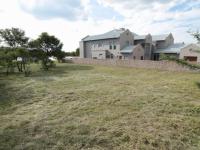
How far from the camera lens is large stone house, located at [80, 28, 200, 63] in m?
25.7

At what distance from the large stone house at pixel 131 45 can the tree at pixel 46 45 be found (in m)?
9.12

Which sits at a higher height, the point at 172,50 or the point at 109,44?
the point at 109,44

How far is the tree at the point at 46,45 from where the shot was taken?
17.9 metres

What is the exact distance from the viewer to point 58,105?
531 centimetres

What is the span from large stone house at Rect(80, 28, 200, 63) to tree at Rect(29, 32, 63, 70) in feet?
29.9

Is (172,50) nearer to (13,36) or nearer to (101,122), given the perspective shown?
(101,122)

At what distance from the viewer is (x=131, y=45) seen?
90.4 ft

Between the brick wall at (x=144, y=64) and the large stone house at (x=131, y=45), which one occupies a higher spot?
the large stone house at (x=131, y=45)

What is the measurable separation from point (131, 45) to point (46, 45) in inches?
567

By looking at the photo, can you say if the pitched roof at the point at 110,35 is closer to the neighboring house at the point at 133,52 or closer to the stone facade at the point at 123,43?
the stone facade at the point at 123,43

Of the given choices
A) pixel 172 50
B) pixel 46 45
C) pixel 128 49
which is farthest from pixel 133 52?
pixel 46 45

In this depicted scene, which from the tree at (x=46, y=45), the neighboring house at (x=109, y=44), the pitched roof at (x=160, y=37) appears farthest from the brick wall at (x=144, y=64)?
the pitched roof at (x=160, y=37)

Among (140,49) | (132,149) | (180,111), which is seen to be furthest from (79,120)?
(140,49)

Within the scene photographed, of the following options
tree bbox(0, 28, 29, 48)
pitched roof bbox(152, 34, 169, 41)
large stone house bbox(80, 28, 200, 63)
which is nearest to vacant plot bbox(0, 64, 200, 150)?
large stone house bbox(80, 28, 200, 63)
